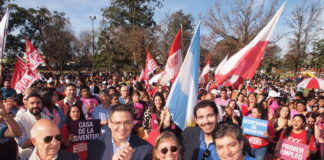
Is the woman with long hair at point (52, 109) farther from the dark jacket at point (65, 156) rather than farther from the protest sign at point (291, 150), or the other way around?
the protest sign at point (291, 150)

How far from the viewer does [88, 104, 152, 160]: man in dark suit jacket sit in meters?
2.35

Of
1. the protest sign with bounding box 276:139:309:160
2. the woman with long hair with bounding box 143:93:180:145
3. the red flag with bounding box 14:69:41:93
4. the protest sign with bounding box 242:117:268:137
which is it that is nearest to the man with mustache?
the woman with long hair with bounding box 143:93:180:145

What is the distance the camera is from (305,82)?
10008mm

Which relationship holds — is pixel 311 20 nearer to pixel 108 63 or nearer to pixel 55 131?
pixel 108 63

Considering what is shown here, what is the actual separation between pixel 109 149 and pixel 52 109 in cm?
237

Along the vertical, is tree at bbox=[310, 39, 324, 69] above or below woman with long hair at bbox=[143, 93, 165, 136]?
above

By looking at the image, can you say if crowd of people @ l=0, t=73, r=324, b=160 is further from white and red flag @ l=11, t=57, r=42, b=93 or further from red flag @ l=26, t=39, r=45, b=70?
red flag @ l=26, t=39, r=45, b=70

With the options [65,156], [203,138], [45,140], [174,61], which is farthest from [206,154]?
[174,61]

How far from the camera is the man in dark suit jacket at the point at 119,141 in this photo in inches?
92.4

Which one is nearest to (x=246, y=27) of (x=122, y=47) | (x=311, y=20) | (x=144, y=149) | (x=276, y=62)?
(x=311, y=20)

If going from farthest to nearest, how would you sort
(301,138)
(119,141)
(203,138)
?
(301,138), (203,138), (119,141)

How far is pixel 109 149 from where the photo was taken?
7.92 ft

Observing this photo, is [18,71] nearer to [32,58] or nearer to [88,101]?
[32,58]

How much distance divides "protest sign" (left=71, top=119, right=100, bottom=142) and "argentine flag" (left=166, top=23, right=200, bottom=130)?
132cm
